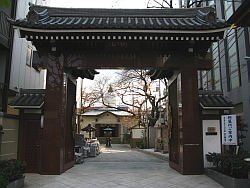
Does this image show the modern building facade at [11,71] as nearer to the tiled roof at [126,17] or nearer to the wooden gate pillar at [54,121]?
the wooden gate pillar at [54,121]

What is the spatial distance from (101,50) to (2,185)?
5703 millimetres

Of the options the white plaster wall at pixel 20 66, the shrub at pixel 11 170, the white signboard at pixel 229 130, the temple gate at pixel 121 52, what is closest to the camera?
the shrub at pixel 11 170

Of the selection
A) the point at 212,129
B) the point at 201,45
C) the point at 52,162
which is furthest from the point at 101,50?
the point at 212,129

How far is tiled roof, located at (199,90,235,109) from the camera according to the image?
898cm

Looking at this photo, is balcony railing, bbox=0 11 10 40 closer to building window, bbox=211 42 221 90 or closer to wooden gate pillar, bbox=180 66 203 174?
wooden gate pillar, bbox=180 66 203 174

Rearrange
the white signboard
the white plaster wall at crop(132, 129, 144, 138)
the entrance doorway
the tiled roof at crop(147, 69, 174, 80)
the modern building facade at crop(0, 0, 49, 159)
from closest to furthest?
the white signboard
the modern building facade at crop(0, 0, 49, 159)
the entrance doorway
the tiled roof at crop(147, 69, 174, 80)
the white plaster wall at crop(132, 129, 144, 138)

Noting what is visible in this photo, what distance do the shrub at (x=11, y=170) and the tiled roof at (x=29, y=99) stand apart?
2.47m

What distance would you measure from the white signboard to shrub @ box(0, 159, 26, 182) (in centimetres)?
612

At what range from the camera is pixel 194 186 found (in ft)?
23.4

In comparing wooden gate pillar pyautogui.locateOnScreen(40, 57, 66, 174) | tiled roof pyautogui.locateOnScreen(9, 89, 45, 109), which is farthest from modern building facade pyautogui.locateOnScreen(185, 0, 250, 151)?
tiled roof pyautogui.locateOnScreen(9, 89, 45, 109)

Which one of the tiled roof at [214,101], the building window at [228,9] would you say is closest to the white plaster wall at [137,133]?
the building window at [228,9]

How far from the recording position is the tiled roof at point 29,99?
8.99 meters

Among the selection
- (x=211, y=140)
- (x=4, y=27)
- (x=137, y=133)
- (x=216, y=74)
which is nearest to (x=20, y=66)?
(x=4, y=27)

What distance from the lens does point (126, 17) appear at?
33.6 ft
